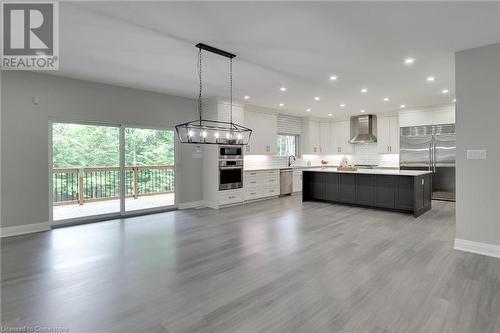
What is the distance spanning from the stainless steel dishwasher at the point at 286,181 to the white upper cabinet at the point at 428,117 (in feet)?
12.5

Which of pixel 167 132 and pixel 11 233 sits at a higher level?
pixel 167 132

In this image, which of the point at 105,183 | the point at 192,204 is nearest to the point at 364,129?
the point at 192,204

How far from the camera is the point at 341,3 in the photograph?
254cm

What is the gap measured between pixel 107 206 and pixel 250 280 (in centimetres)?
477

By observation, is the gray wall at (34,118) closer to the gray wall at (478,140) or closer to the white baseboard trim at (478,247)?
the gray wall at (478,140)

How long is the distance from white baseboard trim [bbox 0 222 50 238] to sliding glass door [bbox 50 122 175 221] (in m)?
0.34

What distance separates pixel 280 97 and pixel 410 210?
13.2 ft

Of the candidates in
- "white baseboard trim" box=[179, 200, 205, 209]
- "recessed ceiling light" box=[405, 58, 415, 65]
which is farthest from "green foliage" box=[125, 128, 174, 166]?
"recessed ceiling light" box=[405, 58, 415, 65]

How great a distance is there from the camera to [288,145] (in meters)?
9.93

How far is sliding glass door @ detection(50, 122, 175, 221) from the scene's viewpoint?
5.34 meters

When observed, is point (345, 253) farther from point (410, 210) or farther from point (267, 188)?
point (267, 188)

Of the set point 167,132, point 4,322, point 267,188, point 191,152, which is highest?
point 167,132

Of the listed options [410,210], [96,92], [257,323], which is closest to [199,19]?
[257,323]

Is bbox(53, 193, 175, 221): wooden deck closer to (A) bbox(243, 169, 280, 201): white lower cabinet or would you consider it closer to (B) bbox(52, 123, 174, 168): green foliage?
(B) bbox(52, 123, 174, 168): green foliage
